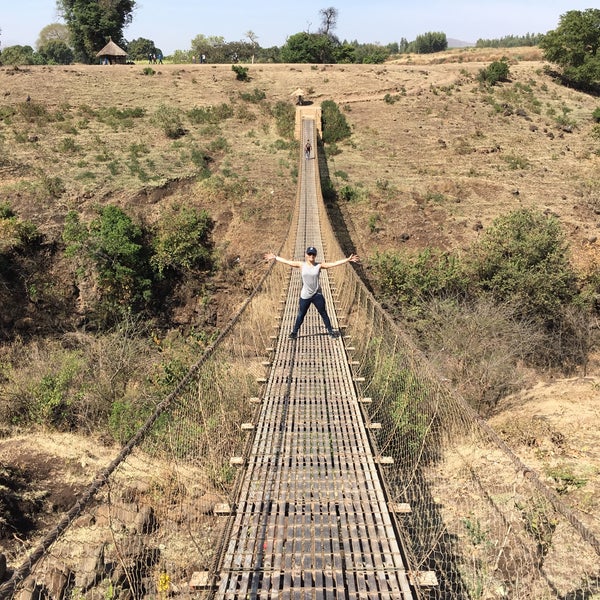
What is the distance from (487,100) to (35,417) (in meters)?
25.1

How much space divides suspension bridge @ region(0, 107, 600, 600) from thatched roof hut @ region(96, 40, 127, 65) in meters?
31.6

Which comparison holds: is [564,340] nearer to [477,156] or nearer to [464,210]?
[464,210]

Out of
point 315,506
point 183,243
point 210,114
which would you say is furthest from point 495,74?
point 315,506

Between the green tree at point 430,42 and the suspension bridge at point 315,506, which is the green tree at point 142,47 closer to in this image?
the green tree at point 430,42

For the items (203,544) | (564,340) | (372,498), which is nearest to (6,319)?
(203,544)

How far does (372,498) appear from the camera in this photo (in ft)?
10.7

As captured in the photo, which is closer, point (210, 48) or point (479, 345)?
point (479, 345)

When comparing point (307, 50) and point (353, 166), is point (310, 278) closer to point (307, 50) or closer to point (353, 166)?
point (353, 166)

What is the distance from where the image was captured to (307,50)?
111ft

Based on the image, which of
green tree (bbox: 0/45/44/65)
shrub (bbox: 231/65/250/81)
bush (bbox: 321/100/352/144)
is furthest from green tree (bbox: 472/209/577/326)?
green tree (bbox: 0/45/44/65)

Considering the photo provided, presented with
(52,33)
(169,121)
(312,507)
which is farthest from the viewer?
(52,33)

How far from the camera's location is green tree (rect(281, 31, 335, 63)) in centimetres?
3359

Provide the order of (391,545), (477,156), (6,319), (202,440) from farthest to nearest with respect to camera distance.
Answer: (477,156), (6,319), (202,440), (391,545)

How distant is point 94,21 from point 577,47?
3080 centimetres
